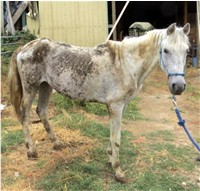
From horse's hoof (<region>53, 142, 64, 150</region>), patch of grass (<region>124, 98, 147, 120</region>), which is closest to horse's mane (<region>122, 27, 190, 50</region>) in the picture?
horse's hoof (<region>53, 142, 64, 150</region>)

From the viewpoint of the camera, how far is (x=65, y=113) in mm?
5629

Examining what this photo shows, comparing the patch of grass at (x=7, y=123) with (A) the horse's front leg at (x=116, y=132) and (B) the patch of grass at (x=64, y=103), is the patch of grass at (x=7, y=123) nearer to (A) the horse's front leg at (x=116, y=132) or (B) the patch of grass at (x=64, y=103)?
(B) the patch of grass at (x=64, y=103)

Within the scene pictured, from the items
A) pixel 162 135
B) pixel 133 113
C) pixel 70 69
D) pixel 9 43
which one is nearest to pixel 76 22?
pixel 9 43

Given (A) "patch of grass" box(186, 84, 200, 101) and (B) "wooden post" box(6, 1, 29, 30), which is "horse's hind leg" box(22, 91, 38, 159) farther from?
(B) "wooden post" box(6, 1, 29, 30)

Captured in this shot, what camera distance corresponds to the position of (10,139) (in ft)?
15.7

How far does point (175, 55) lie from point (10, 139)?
2.87 m

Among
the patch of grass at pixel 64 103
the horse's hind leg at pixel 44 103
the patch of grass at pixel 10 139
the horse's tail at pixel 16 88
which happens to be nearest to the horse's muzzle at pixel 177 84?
the horse's hind leg at pixel 44 103

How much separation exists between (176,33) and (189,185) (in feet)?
5.63

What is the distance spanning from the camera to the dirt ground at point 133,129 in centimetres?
397

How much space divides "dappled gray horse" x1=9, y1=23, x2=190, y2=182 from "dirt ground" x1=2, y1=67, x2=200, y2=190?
275 mm

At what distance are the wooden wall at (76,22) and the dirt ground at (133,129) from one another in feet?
7.62

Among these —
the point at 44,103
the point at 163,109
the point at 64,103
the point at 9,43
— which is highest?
the point at 9,43

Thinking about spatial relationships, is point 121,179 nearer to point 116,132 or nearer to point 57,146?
point 116,132

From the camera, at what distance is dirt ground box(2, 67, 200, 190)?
3.97 meters
